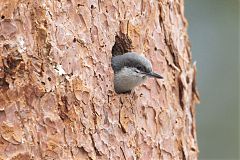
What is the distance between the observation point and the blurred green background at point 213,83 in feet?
24.0

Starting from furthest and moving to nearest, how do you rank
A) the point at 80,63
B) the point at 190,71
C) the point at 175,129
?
the point at 190,71 < the point at 175,129 < the point at 80,63

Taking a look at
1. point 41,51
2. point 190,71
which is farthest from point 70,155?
point 190,71

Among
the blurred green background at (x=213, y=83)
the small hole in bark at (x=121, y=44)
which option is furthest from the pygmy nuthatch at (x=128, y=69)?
the blurred green background at (x=213, y=83)

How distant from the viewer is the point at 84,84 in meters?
3.33

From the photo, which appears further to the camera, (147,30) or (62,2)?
(147,30)

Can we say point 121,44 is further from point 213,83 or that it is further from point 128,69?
point 213,83

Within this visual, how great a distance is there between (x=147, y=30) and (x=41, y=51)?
2.61 feet

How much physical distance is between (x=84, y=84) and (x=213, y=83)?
4287 millimetres

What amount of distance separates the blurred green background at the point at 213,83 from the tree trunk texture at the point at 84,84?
3.40 meters

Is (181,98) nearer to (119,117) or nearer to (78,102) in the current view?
(119,117)

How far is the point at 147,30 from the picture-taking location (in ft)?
12.4

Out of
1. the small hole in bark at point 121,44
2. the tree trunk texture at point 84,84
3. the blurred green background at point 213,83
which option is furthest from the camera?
the blurred green background at point 213,83

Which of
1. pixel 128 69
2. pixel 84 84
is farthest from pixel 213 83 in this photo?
pixel 84 84

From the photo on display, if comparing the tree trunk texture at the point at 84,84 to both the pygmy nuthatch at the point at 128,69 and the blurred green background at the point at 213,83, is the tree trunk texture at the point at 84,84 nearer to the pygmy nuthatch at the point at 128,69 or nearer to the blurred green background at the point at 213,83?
the pygmy nuthatch at the point at 128,69
